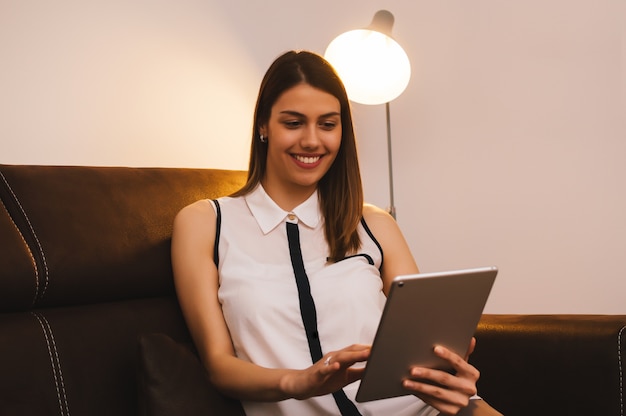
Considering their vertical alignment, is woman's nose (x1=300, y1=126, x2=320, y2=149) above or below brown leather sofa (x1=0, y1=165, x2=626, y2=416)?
above

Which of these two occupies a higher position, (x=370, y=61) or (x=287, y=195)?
(x=370, y=61)

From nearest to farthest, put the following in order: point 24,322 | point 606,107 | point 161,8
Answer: point 24,322, point 161,8, point 606,107

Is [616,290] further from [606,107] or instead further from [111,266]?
[111,266]

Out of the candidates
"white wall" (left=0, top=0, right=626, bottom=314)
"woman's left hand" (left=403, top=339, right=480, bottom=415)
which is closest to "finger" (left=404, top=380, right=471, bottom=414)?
"woman's left hand" (left=403, top=339, right=480, bottom=415)

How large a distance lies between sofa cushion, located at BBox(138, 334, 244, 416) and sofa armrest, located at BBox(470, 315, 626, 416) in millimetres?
569

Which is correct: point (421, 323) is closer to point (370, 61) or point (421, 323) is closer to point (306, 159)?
point (306, 159)

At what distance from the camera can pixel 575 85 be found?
83.6 inches

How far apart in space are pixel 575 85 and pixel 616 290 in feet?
2.00

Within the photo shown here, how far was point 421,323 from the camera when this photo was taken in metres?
1.03

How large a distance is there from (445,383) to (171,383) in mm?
438

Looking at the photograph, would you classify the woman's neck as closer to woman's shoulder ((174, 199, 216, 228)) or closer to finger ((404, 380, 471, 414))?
woman's shoulder ((174, 199, 216, 228))

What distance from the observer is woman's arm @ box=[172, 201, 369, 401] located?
3.71ft

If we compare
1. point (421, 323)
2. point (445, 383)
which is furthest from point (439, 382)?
point (421, 323)

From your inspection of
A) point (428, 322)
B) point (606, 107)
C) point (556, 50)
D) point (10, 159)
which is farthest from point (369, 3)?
point (428, 322)
